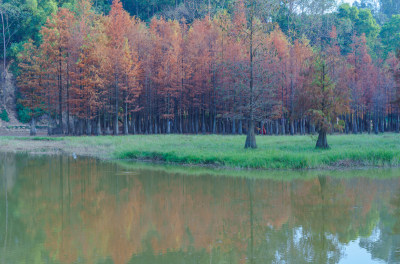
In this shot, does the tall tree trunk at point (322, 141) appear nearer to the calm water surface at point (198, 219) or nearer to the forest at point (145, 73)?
the calm water surface at point (198, 219)

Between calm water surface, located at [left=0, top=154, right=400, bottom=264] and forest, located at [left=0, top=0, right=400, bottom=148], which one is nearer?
calm water surface, located at [left=0, top=154, right=400, bottom=264]

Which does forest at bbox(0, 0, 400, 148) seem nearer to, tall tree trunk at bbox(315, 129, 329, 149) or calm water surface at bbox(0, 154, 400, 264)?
tall tree trunk at bbox(315, 129, 329, 149)

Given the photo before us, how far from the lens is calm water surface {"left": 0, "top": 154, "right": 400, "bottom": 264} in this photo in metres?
9.09

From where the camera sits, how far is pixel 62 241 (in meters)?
9.91

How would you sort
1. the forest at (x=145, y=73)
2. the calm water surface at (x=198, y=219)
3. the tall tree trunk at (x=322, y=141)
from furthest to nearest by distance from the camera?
the forest at (x=145, y=73) → the tall tree trunk at (x=322, y=141) → the calm water surface at (x=198, y=219)

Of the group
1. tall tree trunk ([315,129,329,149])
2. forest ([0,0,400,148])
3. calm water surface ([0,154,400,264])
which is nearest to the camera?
calm water surface ([0,154,400,264])

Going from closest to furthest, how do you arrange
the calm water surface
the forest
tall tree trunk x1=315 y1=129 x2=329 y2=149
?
the calm water surface < tall tree trunk x1=315 y1=129 x2=329 y2=149 < the forest

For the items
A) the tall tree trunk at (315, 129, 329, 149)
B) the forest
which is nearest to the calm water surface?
the tall tree trunk at (315, 129, 329, 149)

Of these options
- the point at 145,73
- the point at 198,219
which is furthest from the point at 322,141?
the point at 145,73

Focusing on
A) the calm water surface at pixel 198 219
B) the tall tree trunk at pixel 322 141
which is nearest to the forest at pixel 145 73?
the tall tree trunk at pixel 322 141

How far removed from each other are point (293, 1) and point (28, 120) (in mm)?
43191

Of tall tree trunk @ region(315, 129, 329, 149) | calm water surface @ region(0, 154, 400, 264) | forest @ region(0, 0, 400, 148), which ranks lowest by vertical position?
calm water surface @ region(0, 154, 400, 264)

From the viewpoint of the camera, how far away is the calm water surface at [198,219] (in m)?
9.09

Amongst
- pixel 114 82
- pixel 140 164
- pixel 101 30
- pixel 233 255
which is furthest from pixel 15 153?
pixel 233 255
